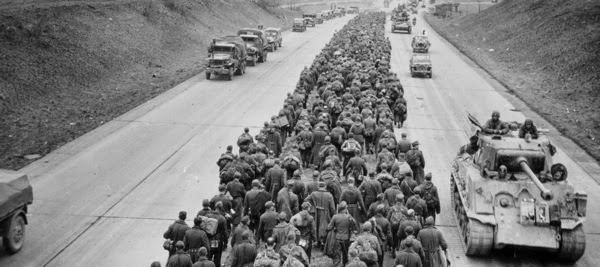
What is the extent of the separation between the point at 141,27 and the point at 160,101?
1693 cm

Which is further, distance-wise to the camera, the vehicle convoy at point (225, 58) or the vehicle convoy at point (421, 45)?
the vehicle convoy at point (421, 45)

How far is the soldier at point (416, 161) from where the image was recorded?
16.5 meters

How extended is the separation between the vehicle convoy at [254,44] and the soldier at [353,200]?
91.7 ft

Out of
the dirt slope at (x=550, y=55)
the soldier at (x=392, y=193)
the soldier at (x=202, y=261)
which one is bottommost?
the dirt slope at (x=550, y=55)

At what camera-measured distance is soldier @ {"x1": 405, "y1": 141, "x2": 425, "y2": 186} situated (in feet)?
54.3

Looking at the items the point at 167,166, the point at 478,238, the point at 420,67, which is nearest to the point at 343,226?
the point at 478,238

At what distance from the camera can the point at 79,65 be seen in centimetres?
3275

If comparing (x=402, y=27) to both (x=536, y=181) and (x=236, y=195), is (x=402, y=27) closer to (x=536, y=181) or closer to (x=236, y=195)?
(x=236, y=195)

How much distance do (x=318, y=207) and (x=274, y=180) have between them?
177 cm

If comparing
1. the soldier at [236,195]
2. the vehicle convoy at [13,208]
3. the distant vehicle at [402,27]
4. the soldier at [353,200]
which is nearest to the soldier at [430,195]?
the soldier at [353,200]

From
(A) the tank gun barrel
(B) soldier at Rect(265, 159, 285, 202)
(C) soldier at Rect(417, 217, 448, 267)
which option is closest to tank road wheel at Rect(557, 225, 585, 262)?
(A) the tank gun barrel

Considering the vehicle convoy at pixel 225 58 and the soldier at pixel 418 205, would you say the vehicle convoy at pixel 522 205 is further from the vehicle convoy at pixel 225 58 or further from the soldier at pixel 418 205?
the vehicle convoy at pixel 225 58

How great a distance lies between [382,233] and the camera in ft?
41.4

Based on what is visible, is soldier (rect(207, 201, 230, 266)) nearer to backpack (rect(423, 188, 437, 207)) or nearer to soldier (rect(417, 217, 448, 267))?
soldier (rect(417, 217, 448, 267))
